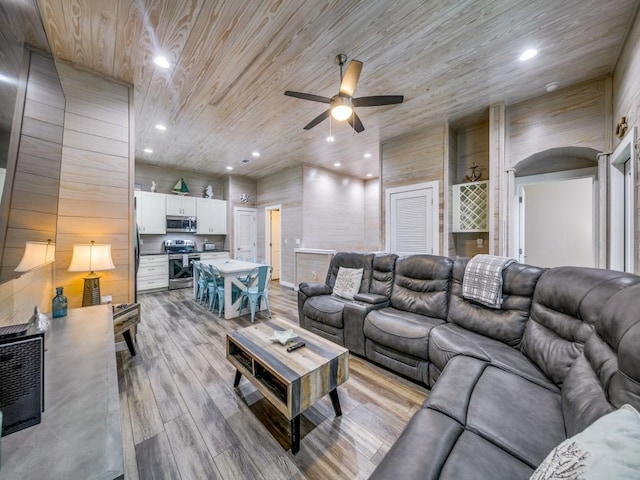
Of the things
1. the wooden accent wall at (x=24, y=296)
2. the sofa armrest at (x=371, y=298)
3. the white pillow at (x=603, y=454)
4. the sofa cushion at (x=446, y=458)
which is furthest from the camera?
the sofa armrest at (x=371, y=298)

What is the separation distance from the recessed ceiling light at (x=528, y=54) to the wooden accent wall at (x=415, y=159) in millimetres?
1427

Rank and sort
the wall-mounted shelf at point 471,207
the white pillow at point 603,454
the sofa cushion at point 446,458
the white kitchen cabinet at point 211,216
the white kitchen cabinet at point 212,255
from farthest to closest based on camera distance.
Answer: the white kitchen cabinet at point 211,216 → the white kitchen cabinet at point 212,255 → the wall-mounted shelf at point 471,207 → the sofa cushion at point 446,458 → the white pillow at point 603,454

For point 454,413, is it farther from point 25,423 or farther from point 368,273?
point 368,273

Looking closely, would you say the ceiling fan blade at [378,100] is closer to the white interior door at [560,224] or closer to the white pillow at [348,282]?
the white pillow at [348,282]

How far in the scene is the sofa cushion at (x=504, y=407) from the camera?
39.9 inches

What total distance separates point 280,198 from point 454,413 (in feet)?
20.1

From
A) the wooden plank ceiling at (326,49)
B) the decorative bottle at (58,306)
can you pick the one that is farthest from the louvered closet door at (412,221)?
the decorative bottle at (58,306)

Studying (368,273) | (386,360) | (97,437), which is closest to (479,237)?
(368,273)

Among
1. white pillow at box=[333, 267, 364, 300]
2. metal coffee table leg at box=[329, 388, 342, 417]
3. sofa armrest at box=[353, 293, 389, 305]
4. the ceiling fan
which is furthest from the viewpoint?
white pillow at box=[333, 267, 364, 300]

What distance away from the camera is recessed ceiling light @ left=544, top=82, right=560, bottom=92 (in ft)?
9.69

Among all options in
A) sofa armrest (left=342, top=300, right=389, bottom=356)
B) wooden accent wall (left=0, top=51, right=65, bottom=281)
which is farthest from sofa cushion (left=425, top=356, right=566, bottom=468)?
wooden accent wall (left=0, top=51, right=65, bottom=281)

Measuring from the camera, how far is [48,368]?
1.25 meters

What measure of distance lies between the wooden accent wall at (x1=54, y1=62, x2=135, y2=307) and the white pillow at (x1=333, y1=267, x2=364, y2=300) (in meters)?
2.48

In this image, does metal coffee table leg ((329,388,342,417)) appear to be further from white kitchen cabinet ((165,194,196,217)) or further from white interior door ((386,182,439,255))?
white kitchen cabinet ((165,194,196,217))
